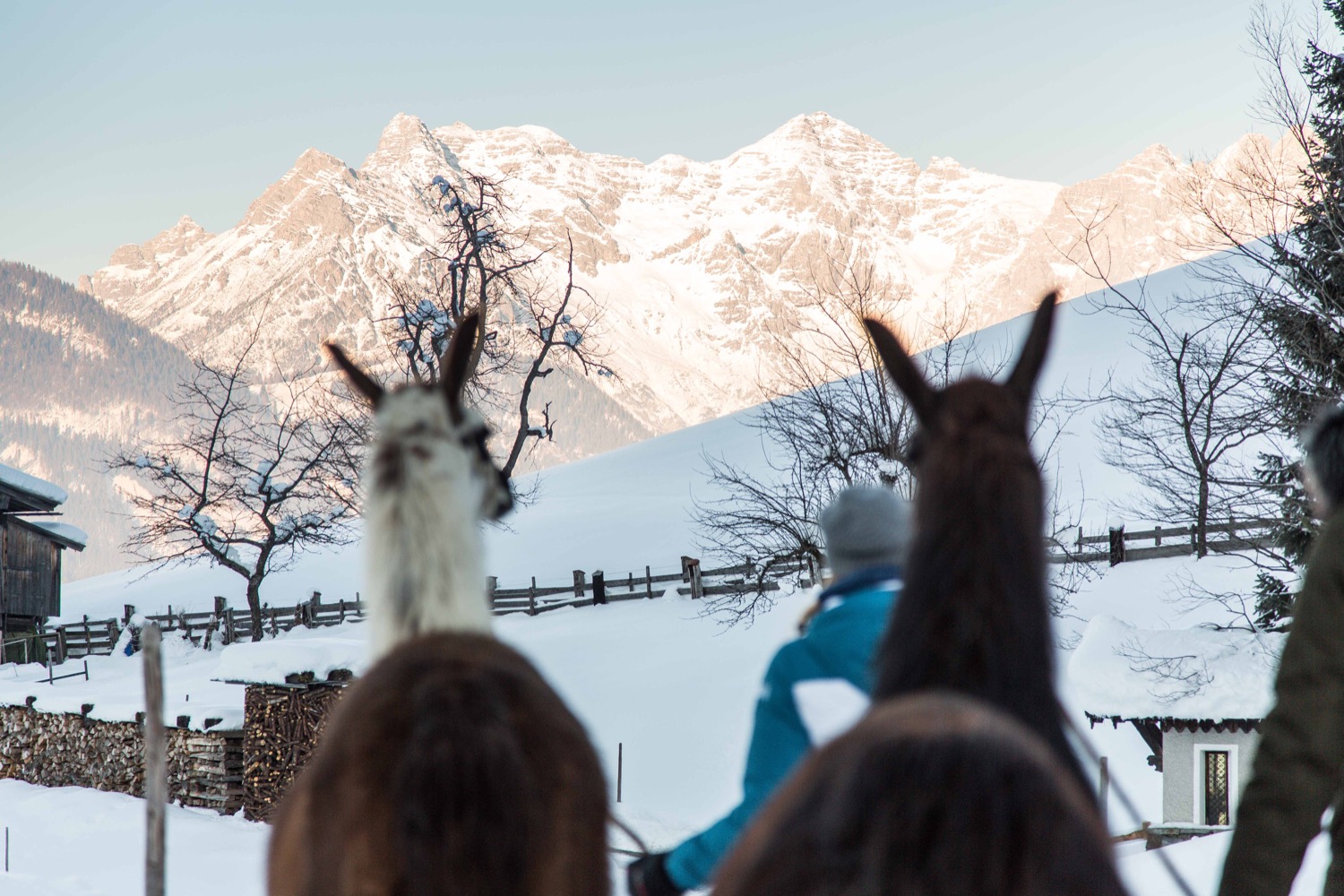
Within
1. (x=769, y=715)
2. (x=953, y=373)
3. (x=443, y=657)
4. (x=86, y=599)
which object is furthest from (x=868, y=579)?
(x=86, y=599)

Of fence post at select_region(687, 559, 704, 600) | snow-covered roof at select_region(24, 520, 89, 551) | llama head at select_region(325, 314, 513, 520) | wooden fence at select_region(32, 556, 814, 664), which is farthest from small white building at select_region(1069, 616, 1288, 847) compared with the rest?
snow-covered roof at select_region(24, 520, 89, 551)

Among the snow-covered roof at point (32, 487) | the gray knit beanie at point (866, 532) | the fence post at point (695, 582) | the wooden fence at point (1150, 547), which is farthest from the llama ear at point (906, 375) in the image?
the snow-covered roof at point (32, 487)

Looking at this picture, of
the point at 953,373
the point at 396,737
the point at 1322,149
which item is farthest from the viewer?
the point at 953,373

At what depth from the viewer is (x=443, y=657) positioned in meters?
1.99

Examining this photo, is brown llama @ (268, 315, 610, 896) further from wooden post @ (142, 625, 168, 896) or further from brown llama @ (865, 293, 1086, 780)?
wooden post @ (142, 625, 168, 896)

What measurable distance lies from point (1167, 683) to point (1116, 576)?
40.3 ft

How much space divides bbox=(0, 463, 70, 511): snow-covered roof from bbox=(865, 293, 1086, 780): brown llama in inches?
1361

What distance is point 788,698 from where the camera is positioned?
2.38 meters

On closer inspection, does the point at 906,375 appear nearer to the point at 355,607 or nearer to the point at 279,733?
the point at 279,733

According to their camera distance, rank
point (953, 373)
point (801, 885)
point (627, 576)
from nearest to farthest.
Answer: point (801, 885), point (953, 373), point (627, 576)

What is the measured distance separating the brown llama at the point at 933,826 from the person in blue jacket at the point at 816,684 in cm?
129

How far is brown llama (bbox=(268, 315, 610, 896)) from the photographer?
1695 mm

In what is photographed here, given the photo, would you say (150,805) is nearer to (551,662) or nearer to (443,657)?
(443,657)

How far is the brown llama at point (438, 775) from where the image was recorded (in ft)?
5.56
